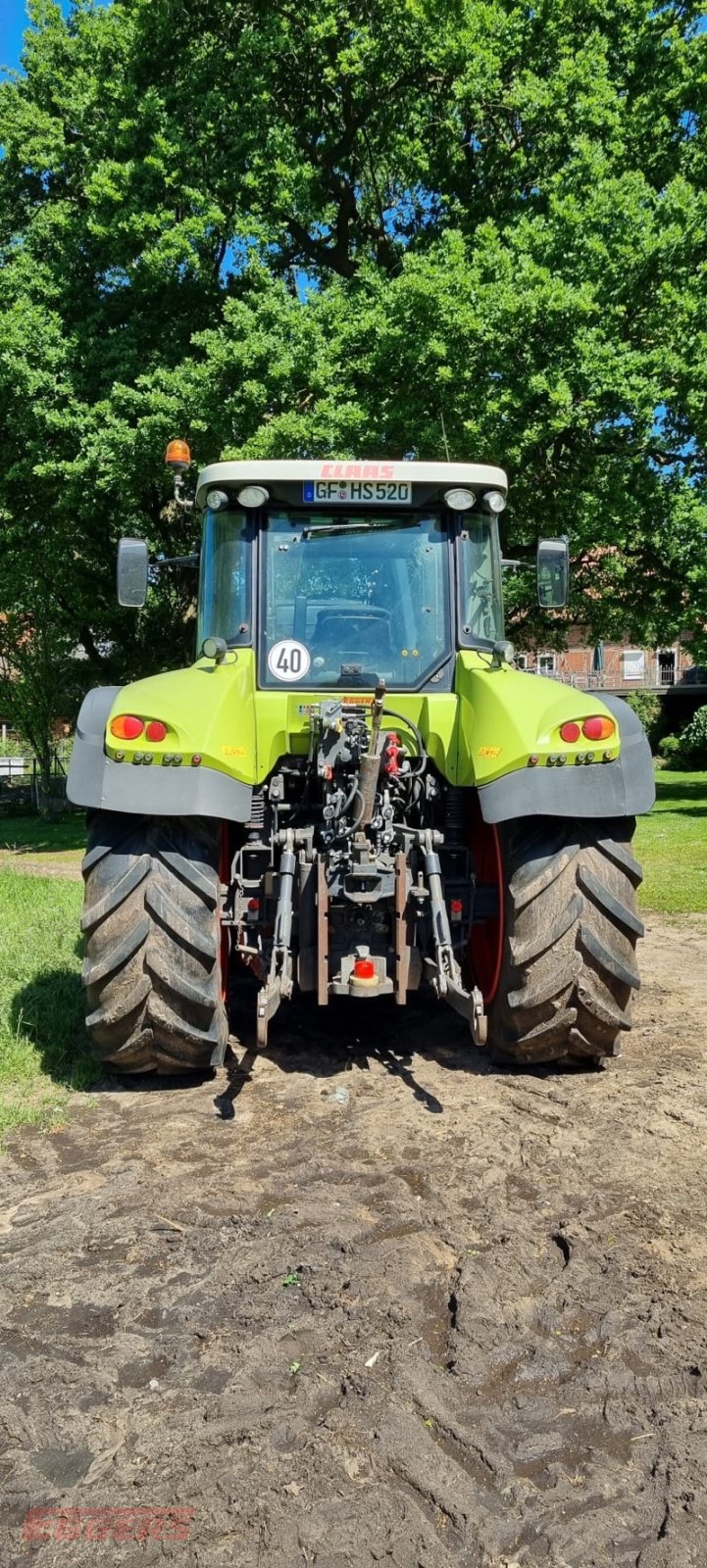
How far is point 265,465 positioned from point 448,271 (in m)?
9.80

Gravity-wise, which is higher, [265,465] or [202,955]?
[265,465]

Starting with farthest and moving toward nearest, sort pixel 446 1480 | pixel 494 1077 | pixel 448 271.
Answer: pixel 448 271 < pixel 494 1077 < pixel 446 1480

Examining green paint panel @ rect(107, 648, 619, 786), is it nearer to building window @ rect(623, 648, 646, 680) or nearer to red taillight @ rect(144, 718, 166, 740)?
red taillight @ rect(144, 718, 166, 740)

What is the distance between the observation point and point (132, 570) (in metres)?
5.48

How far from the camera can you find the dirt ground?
2.20 m

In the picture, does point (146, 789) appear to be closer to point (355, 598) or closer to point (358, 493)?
point (355, 598)

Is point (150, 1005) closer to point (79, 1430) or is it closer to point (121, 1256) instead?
point (121, 1256)

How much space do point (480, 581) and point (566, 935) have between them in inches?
70.7

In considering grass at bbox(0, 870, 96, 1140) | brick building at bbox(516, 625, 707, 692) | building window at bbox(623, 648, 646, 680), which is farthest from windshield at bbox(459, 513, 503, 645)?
building window at bbox(623, 648, 646, 680)

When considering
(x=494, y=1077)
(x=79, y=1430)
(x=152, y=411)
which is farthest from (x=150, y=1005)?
(x=152, y=411)

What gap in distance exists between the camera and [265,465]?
5008 millimetres

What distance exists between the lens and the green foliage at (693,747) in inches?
1342

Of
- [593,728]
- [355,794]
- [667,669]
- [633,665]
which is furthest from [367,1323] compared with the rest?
[633,665]

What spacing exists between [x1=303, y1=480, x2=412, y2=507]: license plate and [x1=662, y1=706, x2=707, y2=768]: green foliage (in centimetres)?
3066
